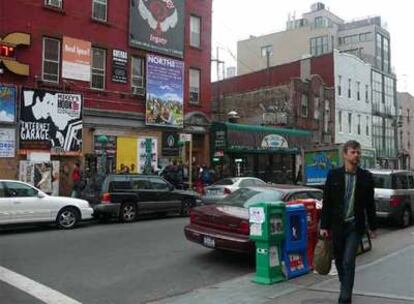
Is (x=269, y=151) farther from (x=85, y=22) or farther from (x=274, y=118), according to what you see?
(x=85, y=22)

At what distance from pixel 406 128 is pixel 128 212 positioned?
177 feet

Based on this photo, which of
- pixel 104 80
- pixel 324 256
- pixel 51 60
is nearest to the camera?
pixel 324 256

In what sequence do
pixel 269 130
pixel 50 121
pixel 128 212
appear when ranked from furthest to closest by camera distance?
pixel 269 130, pixel 50 121, pixel 128 212

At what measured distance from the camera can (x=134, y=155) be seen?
2684cm

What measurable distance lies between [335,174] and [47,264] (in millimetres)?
5871

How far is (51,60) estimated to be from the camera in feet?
79.3

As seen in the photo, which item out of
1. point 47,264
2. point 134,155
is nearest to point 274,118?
point 134,155

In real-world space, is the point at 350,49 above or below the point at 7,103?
above

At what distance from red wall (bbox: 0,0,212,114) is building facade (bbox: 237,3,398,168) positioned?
102 ft

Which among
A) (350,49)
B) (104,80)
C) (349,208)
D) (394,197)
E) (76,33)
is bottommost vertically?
(394,197)

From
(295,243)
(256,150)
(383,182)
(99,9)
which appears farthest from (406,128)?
(295,243)

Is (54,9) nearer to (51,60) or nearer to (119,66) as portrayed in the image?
(51,60)

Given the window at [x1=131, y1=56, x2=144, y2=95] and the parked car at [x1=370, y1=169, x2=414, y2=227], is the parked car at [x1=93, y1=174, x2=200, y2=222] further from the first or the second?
the window at [x1=131, y1=56, x2=144, y2=95]

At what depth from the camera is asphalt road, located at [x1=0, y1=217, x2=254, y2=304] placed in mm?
8773
